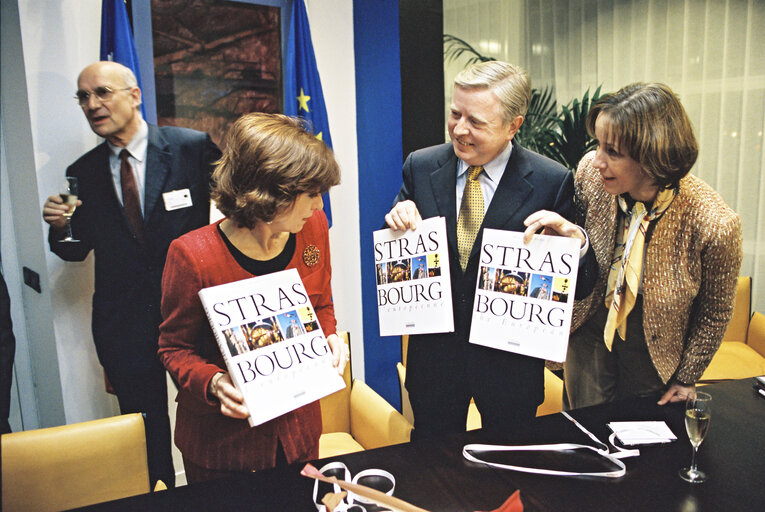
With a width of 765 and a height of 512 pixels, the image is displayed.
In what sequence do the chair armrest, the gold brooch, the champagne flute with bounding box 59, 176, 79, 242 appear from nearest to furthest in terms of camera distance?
the gold brooch → the chair armrest → the champagne flute with bounding box 59, 176, 79, 242

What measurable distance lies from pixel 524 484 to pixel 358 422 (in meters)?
1.32

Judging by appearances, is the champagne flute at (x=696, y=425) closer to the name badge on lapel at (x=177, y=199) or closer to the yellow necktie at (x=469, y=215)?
the yellow necktie at (x=469, y=215)

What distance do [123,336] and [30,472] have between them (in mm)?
988

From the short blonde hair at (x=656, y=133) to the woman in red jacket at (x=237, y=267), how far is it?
985 millimetres

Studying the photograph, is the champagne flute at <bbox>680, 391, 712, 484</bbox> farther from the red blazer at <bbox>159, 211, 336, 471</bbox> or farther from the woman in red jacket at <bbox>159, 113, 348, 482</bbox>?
the red blazer at <bbox>159, 211, 336, 471</bbox>

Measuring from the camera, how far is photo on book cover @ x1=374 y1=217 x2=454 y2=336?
5.77 ft

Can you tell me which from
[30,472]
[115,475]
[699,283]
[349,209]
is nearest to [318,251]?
[115,475]

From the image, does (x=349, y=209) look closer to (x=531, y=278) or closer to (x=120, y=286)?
(x=120, y=286)

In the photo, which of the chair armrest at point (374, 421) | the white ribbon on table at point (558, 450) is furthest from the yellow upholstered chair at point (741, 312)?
the white ribbon on table at point (558, 450)

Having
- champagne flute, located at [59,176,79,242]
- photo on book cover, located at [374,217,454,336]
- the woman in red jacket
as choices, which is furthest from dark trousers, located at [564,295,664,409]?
champagne flute, located at [59,176,79,242]

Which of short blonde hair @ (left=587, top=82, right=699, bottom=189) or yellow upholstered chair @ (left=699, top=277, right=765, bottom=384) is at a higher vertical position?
short blonde hair @ (left=587, top=82, right=699, bottom=189)

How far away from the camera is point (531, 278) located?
1.71 metres

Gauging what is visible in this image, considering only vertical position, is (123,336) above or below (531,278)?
below

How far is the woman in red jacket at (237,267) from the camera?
1406mm
